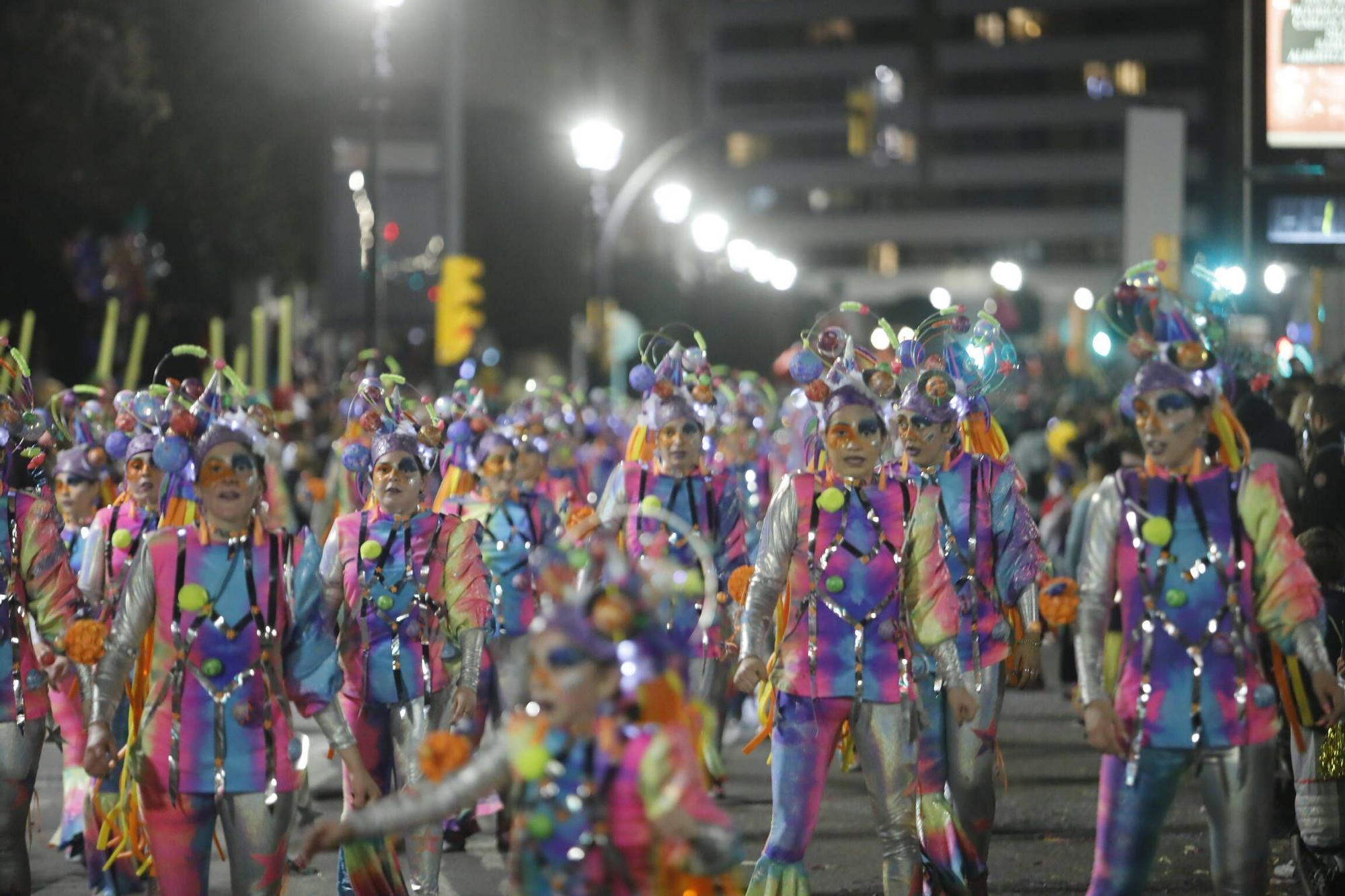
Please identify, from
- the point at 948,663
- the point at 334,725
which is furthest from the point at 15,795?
the point at 948,663

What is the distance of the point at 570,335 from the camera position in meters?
57.0

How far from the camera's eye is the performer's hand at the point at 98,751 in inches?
231

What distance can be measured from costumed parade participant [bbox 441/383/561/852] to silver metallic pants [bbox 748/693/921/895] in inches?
127

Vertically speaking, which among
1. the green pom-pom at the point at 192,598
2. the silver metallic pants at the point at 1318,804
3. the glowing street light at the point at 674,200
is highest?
the glowing street light at the point at 674,200

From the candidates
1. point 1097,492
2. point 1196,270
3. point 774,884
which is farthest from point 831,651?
point 1196,270

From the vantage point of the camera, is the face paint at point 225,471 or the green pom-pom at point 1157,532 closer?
the green pom-pom at point 1157,532

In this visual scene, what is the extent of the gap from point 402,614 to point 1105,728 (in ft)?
9.52

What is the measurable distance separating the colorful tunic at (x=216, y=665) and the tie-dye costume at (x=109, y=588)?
2.03 meters

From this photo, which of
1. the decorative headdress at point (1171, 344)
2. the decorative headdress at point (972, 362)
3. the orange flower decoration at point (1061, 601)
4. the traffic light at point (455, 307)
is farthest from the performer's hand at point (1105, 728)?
the traffic light at point (455, 307)

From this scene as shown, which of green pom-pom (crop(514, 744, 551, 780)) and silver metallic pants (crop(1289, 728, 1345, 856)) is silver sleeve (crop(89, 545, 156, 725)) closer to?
green pom-pom (crop(514, 744, 551, 780))

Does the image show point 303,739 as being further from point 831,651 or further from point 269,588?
point 831,651

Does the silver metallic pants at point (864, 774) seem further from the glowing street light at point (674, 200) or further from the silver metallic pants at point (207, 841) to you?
the glowing street light at point (674, 200)

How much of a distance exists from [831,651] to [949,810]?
872 mm

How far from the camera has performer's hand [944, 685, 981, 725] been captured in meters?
6.92
